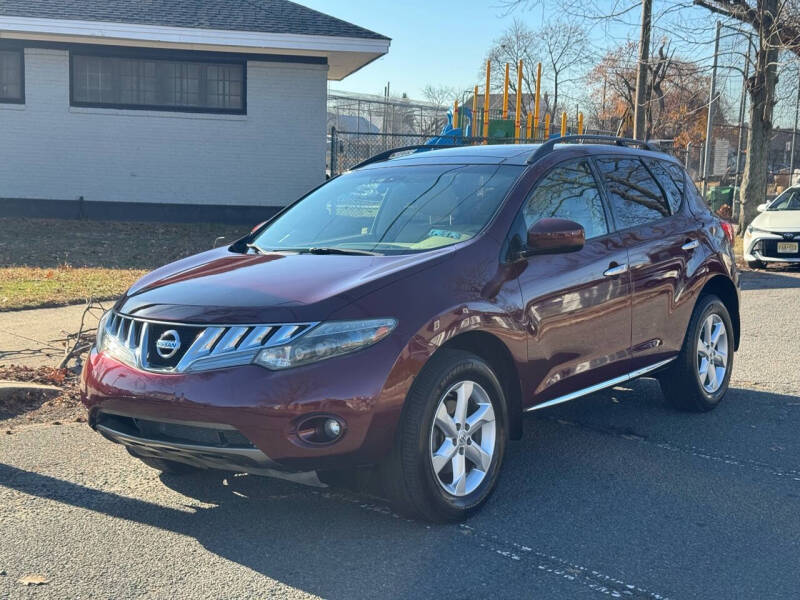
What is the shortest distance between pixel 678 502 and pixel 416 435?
157 cm

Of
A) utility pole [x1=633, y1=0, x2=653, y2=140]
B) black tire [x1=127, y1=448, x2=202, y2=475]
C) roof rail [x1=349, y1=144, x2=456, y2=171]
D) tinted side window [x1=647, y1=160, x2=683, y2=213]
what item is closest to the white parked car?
utility pole [x1=633, y1=0, x2=653, y2=140]

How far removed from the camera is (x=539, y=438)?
5559 mm

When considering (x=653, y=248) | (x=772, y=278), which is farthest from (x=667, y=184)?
(x=772, y=278)

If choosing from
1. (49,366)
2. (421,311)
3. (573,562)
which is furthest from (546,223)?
(49,366)

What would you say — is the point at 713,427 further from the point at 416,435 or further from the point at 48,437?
the point at 48,437

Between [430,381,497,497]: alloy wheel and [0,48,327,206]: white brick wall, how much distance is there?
48.1 ft

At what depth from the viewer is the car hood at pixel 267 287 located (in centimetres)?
378

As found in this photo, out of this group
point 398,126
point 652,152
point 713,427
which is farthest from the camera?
point 398,126

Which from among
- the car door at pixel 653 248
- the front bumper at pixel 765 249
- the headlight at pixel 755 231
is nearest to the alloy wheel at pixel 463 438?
the car door at pixel 653 248

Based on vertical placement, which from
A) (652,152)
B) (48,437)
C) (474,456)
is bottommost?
(48,437)

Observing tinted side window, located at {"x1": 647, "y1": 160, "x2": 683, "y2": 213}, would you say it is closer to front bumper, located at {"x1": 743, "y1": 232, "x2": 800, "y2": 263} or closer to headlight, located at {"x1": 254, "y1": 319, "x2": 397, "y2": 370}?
headlight, located at {"x1": 254, "y1": 319, "x2": 397, "y2": 370}

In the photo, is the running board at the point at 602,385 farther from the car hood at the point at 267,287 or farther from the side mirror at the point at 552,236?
the car hood at the point at 267,287

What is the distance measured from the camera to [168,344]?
3842 mm

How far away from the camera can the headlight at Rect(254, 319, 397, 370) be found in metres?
3.67
